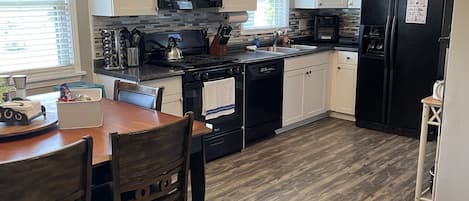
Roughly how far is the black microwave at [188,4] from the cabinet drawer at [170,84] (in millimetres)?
642

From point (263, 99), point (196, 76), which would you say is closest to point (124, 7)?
point (196, 76)

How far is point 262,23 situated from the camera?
5293 mm

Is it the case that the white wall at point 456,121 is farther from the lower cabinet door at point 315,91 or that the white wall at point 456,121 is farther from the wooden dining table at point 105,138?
the lower cabinet door at point 315,91

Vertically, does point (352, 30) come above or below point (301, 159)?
above

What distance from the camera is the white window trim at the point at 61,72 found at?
3424mm

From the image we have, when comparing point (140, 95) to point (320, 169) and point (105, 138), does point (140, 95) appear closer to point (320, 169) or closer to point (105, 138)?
point (105, 138)

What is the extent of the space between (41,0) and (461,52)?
2.84 metres

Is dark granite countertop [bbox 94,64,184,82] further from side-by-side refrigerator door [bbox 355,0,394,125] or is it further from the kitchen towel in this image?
side-by-side refrigerator door [bbox 355,0,394,125]

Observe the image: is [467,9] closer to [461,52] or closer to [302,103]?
[461,52]

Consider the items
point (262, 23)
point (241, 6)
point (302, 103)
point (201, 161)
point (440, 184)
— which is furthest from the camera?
point (262, 23)

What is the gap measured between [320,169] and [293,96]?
1.17 m

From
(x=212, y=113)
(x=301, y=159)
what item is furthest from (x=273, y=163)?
(x=212, y=113)

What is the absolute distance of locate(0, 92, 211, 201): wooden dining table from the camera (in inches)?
71.6

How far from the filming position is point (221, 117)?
399 cm
